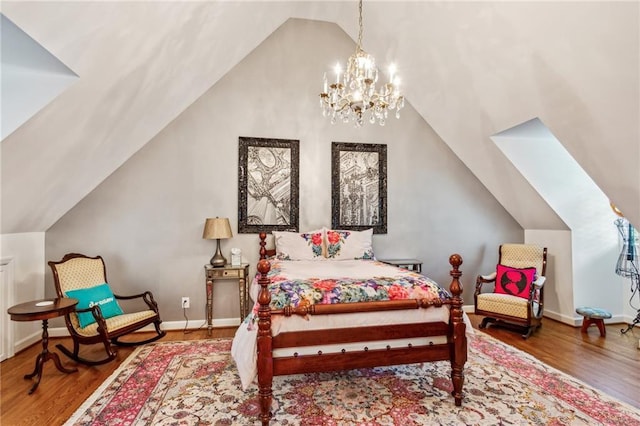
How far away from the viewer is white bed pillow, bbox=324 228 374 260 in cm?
394

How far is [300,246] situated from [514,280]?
265 cm

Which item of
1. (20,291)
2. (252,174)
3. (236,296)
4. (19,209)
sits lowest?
(236,296)

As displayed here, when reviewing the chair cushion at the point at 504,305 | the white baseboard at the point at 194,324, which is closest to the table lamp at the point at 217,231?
the white baseboard at the point at 194,324

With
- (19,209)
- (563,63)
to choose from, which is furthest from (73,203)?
(563,63)

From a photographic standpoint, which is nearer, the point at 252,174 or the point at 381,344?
the point at 381,344

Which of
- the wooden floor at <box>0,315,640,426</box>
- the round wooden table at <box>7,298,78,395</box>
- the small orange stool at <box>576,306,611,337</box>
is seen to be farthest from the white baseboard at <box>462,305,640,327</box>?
the round wooden table at <box>7,298,78,395</box>

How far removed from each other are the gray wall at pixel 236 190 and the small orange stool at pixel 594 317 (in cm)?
122

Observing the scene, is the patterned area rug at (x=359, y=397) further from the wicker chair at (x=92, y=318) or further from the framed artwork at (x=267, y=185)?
the framed artwork at (x=267, y=185)

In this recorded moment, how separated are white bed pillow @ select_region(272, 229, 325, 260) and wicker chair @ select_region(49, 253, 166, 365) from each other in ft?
4.86

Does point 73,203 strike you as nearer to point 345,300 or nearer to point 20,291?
point 20,291

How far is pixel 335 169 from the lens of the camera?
174 inches

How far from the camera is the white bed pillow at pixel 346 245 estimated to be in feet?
12.9

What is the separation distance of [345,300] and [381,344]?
1.33ft

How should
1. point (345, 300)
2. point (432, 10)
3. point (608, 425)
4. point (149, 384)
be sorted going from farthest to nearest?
1. point (432, 10)
2. point (149, 384)
3. point (345, 300)
4. point (608, 425)
